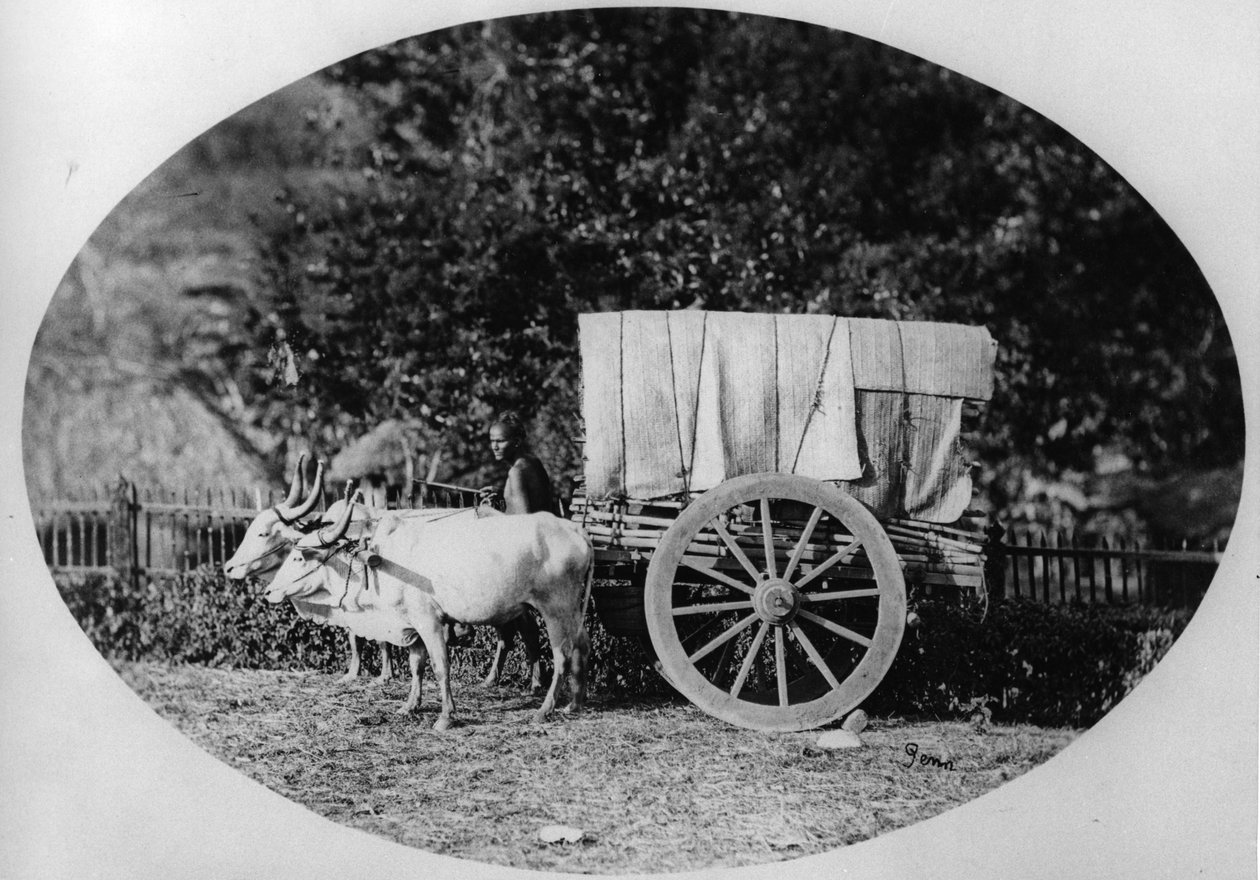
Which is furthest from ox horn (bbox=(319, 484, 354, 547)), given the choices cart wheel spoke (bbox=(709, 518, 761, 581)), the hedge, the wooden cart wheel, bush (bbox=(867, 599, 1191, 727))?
bush (bbox=(867, 599, 1191, 727))

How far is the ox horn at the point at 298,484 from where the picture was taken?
4879mm

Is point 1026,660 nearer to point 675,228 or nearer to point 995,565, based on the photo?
point 995,565

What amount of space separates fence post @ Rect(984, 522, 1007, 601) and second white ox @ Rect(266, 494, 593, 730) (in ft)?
5.76

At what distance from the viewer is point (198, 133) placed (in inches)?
188

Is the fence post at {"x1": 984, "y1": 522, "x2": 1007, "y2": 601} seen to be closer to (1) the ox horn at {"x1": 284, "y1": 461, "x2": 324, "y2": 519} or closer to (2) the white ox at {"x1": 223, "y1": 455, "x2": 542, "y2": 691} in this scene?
(2) the white ox at {"x1": 223, "y1": 455, "x2": 542, "y2": 691}

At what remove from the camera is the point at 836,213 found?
18.4 ft

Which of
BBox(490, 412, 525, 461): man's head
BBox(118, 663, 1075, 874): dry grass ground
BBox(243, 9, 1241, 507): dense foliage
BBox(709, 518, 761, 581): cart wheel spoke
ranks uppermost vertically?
BBox(243, 9, 1241, 507): dense foliage

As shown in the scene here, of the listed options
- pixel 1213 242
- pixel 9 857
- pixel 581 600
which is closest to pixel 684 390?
pixel 581 600

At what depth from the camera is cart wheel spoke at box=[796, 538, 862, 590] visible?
15.1 feet

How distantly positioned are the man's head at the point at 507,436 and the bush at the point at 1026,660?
1876 mm

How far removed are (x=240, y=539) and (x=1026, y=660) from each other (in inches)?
135

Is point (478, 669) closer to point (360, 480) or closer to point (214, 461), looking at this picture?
point (360, 480)

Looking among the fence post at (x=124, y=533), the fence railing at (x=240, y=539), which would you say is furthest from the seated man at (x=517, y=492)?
the fence post at (x=124, y=533)

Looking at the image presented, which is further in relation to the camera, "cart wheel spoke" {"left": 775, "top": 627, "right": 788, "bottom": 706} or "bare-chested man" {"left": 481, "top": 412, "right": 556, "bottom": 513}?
"bare-chested man" {"left": 481, "top": 412, "right": 556, "bottom": 513}
